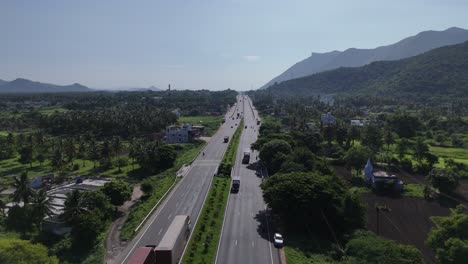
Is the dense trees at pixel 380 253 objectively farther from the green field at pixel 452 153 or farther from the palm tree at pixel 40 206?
the green field at pixel 452 153

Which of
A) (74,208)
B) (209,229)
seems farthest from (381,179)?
(74,208)

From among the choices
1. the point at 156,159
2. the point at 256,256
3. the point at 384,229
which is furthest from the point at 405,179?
the point at 156,159

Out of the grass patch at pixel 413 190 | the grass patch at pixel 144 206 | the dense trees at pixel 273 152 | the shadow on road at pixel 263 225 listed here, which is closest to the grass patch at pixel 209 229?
the shadow on road at pixel 263 225

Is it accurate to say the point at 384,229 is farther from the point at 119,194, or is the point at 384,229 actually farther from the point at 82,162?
the point at 82,162

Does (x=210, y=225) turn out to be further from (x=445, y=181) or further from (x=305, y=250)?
(x=445, y=181)

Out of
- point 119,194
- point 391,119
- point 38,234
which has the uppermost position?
point 391,119

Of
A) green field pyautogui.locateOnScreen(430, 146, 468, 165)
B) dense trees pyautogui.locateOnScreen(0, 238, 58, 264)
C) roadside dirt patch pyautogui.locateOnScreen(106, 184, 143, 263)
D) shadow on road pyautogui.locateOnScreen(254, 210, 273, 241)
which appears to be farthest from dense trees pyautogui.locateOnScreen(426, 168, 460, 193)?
dense trees pyautogui.locateOnScreen(0, 238, 58, 264)
